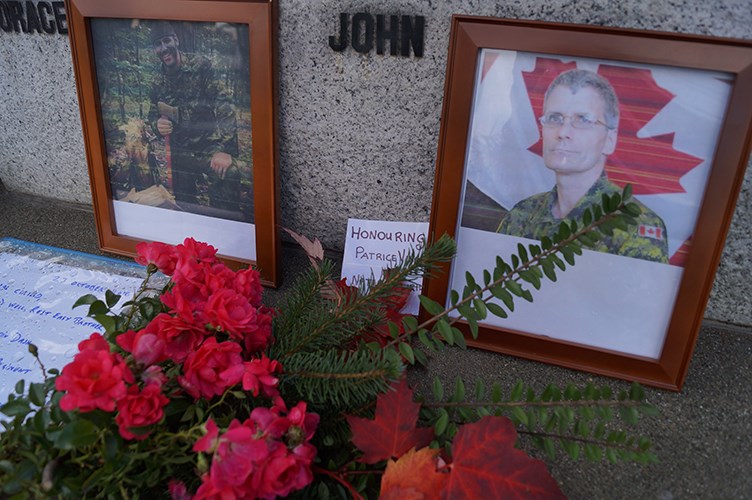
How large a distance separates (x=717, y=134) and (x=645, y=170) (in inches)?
3.2

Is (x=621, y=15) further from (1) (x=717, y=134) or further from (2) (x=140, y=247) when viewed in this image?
(2) (x=140, y=247)

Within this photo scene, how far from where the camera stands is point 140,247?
2.01 ft

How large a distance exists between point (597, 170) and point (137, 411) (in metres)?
0.56

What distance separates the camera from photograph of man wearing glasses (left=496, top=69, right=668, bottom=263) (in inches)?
25.8

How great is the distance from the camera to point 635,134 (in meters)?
0.65

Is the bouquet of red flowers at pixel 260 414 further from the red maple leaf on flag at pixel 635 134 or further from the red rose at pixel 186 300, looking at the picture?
the red maple leaf on flag at pixel 635 134

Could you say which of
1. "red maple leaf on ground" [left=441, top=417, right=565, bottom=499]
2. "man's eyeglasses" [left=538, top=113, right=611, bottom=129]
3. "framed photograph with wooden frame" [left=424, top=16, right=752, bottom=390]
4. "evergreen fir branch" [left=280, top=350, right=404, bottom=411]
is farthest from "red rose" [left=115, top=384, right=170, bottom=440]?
"man's eyeglasses" [left=538, top=113, right=611, bottom=129]

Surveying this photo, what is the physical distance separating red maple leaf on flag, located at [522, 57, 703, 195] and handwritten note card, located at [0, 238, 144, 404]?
25.2 inches

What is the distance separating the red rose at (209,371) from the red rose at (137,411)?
0.06 m

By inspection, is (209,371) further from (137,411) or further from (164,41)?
(164,41)

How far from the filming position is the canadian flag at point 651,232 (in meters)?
0.67

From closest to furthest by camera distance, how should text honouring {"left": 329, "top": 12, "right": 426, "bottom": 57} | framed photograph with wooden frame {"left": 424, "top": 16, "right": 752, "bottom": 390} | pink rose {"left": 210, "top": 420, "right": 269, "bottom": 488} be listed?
1. pink rose {"left": 210, "top": 420, "right": 269, "bottom": 488}
2. framed photograph with wooden frame {"left": 424, "top": 16, "right": 752, "bottom": 390}
3. text honouring {"left": 329, "top": 12, "right": 426, "bottom": 57}

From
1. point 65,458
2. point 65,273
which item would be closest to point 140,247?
point 65,458

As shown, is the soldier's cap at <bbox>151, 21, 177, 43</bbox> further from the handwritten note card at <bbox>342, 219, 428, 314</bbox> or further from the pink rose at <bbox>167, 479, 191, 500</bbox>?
the pink rose at <bbox>167, 479, 191, 500</bbox>
